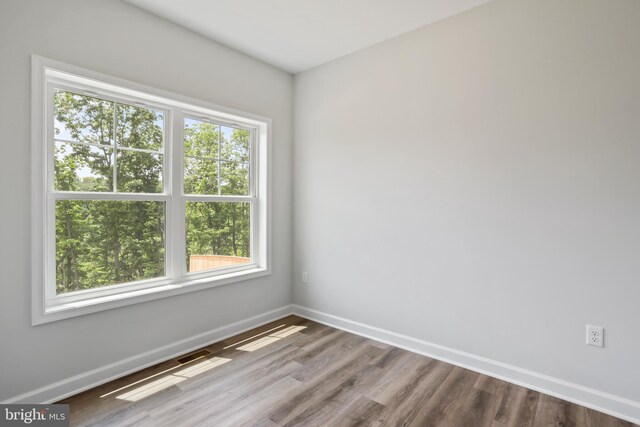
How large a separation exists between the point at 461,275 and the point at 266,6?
2.53 meters

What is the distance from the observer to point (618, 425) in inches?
73.2

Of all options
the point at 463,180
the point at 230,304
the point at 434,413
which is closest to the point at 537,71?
the point at 463,180

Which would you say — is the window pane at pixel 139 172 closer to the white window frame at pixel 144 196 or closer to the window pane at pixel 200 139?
the white window frame at pixel 144 196

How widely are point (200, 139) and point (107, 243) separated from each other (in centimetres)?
117

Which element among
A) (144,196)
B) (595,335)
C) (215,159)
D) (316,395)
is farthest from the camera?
(215,159)

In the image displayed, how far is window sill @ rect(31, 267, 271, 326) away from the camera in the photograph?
2.04m

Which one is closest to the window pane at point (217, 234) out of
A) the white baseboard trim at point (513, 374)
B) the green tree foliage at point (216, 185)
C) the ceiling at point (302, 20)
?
the green tree foliage at point (216, 185)

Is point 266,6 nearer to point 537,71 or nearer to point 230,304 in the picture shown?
point 537,71

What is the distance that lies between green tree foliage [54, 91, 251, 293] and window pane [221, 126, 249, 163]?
0.06m

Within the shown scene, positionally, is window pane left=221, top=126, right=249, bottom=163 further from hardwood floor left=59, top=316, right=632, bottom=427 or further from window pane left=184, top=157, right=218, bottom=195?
hardwood floor left=59, top=316, right=632, bottom=427

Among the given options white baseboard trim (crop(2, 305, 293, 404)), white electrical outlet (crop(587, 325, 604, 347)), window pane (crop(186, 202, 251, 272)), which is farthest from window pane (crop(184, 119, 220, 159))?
white electrical outlet (crop(587, 325, 604, 347))

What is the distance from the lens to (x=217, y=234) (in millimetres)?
3127

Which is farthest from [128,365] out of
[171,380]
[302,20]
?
[302,20]

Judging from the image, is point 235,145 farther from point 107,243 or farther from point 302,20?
point 107,243
